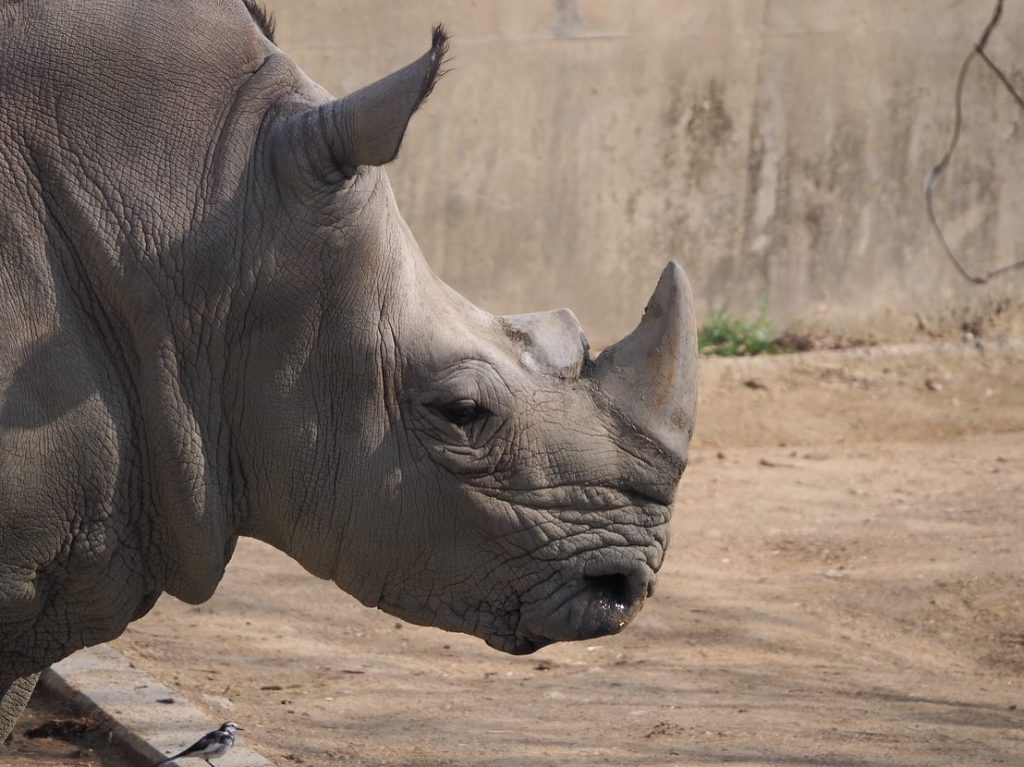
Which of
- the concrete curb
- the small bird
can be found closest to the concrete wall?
the concrete curb

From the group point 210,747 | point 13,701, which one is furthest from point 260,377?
point 210,747

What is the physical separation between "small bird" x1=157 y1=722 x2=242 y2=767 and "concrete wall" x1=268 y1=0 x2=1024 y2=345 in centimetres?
592

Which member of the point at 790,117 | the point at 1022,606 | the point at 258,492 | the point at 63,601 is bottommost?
the point at 1022,606

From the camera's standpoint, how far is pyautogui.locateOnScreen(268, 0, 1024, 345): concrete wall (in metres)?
10.3

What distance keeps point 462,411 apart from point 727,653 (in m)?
2.84

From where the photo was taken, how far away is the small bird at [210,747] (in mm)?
4621

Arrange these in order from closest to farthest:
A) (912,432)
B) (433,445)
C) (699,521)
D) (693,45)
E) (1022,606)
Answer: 1. (433,445)
2. (1022,606)
3. (699,521)
4. (912,432)
5. (693,45)

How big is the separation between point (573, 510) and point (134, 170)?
1179 millimetres

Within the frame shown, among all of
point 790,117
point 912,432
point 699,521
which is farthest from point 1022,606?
point 790,117

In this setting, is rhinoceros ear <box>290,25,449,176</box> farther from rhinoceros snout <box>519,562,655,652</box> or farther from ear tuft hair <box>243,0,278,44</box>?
rhinoceros snout <box>519,562,655,652</box>

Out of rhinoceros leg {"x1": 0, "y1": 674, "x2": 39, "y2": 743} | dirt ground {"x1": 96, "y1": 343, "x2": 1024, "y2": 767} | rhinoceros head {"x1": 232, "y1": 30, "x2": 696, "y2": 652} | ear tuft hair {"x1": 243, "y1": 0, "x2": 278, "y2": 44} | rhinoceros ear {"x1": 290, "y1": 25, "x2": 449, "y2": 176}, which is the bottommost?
dirt ground {"x1": 96, "y1": 343, "x2": 1024, "y2": 767}

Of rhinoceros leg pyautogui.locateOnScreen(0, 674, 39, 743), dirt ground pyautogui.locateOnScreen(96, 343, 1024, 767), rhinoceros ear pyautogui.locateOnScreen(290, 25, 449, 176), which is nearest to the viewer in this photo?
rhinoceros ear pyautogui.locateOnScreen(290, 25, 449, 176)

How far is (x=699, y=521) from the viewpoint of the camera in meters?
7.99

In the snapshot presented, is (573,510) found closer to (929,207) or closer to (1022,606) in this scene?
(1022,606)
